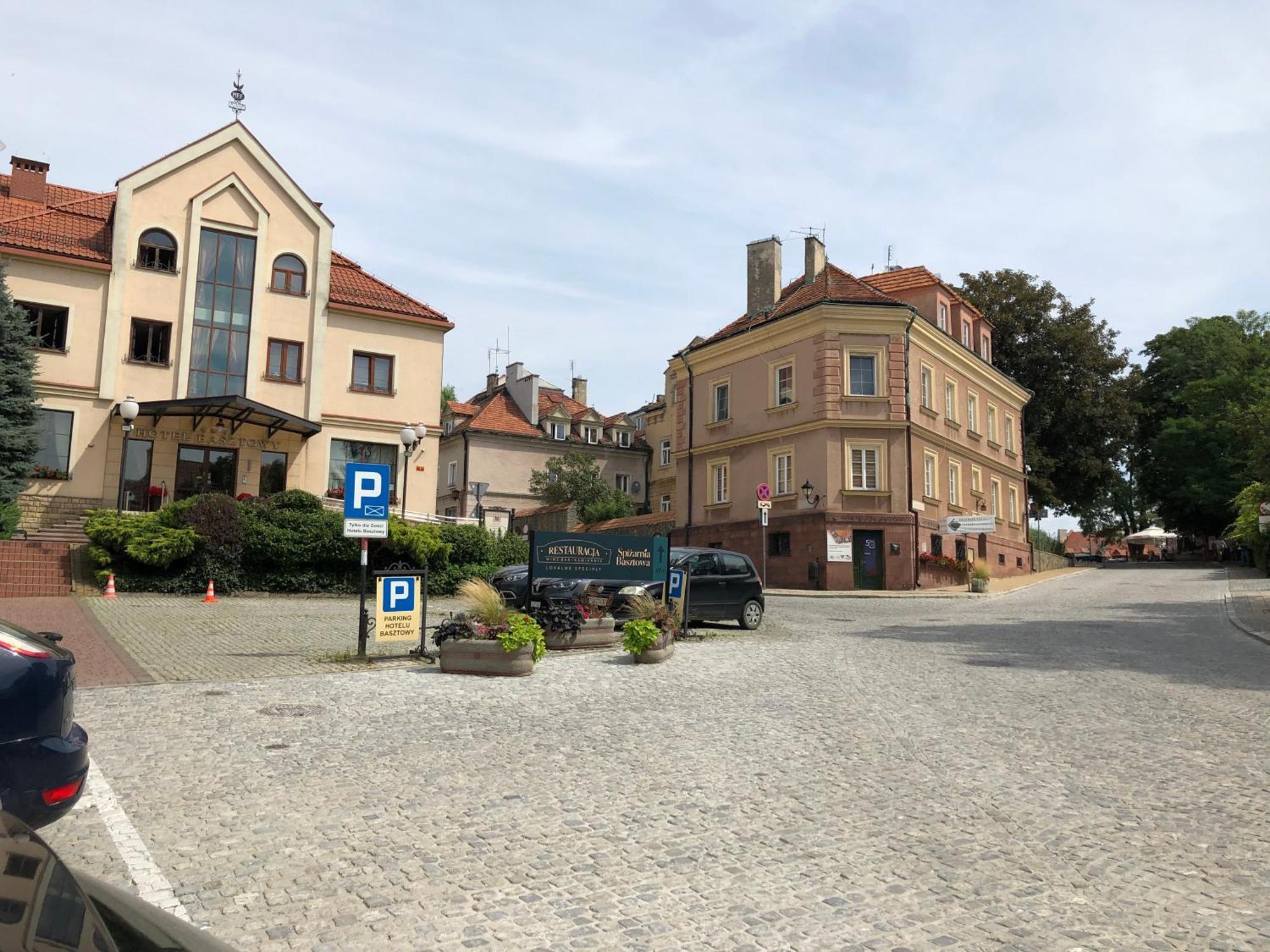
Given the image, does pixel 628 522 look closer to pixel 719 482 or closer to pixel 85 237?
pixel 719 482

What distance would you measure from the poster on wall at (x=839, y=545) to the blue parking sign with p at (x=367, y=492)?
76.0ft

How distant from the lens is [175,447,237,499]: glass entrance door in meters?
28.8

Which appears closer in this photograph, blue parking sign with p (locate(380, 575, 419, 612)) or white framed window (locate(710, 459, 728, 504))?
blue parking sign with p (locate(380, 575, 419, 612))

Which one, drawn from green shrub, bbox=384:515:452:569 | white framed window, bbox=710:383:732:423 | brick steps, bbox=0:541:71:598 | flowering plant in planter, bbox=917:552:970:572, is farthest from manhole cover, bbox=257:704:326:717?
white framed window, bbox=710:383:732:423

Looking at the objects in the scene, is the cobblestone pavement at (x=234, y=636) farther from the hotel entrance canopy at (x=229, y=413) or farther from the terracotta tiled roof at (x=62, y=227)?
the terracotta tiled roof at (x=62, y=227)

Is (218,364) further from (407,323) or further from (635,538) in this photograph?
(635,538)

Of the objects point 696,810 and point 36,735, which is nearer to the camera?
point 36,735

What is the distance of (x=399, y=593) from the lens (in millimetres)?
12711

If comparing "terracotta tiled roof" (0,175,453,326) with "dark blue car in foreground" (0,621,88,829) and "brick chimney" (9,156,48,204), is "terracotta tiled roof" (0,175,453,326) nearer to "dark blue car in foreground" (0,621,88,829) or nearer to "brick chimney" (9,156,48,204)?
"brick chimney" (9,156,48,204)

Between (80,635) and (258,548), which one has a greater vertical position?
(258,548)

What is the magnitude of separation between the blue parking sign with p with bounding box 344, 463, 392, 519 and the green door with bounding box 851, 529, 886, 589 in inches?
937

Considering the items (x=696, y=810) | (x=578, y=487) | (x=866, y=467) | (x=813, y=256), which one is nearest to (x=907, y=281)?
(x=813, y=256)

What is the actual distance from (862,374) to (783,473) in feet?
15.6

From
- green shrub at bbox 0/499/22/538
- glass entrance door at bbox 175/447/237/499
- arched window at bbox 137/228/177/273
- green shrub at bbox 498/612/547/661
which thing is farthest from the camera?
arched window at bbox 137/228/177/273
